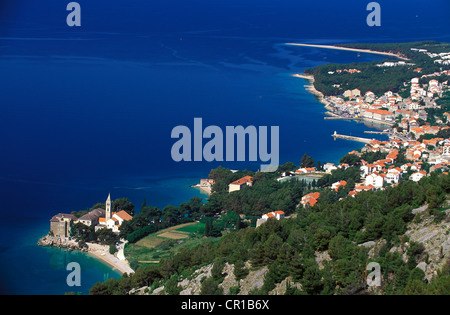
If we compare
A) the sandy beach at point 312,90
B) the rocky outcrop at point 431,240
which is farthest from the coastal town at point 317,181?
the sandy beach at point 312,90

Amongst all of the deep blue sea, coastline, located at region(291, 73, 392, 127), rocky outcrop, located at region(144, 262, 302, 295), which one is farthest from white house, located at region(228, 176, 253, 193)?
coastline, located at region(291, 73, 392, 127)

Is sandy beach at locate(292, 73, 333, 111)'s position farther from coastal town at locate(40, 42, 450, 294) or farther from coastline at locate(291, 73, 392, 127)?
coastal town at locate(40, 42, 450, 294)

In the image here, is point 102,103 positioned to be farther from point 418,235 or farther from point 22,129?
point 418,235

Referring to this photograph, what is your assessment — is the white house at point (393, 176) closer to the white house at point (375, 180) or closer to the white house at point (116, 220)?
the white house at point (375, 180)

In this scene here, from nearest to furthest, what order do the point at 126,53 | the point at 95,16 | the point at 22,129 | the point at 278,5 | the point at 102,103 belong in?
the point at 22,129 < the point at 102,103 < the point at 126,53 < the point at 95,16 < the point at 278,5

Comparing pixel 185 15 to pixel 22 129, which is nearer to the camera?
pixel 22 129

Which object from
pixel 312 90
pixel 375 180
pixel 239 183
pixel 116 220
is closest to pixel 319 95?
pixel 312 90

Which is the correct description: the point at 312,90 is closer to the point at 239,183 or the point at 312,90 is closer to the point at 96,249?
the point at 239,183
